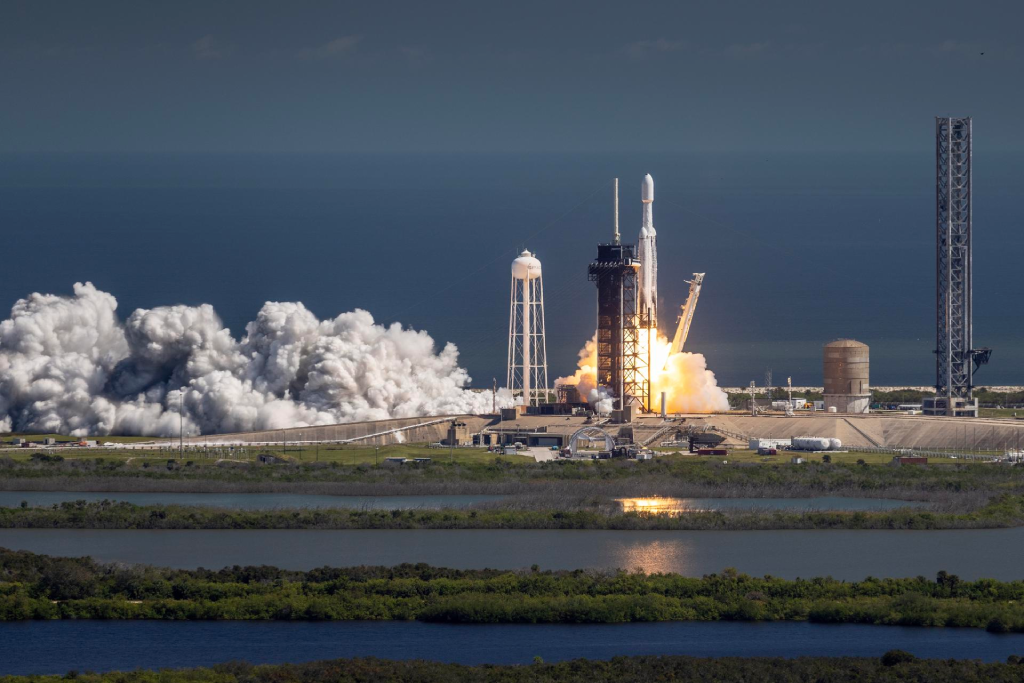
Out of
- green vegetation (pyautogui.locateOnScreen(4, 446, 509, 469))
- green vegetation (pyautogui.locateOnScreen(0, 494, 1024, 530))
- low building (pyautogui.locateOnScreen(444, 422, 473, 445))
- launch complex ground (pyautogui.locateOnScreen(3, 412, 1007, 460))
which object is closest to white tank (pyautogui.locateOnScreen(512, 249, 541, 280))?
launch complex ground (pyautogui.locateOnScreen(3, 412, 1007, 460))

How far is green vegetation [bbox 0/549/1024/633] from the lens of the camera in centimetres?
4862

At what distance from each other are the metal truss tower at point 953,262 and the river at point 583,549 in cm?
3011

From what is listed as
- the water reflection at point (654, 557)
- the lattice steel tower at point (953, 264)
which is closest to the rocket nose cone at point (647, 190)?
the lattice steel tower at point (953, 264)

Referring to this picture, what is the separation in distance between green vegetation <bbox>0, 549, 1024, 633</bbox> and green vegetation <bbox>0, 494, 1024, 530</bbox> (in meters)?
10.9

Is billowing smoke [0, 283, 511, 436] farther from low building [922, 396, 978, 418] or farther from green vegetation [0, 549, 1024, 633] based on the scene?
green vegetation [0, 549, 1024, 633]

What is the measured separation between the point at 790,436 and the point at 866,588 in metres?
36.9

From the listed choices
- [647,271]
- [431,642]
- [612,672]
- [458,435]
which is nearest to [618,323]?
[647,271]

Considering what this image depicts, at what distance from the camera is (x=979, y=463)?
76812 mm

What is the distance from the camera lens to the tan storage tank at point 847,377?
311 feet

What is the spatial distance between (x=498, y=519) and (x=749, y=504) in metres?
10.1

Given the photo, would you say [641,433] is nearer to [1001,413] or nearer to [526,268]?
[526,268]

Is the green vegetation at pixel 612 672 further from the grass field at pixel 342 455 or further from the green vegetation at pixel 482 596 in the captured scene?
the grass field at pixel 342 455

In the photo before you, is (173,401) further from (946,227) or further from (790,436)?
(946,227)

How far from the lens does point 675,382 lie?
94062 millimetres
